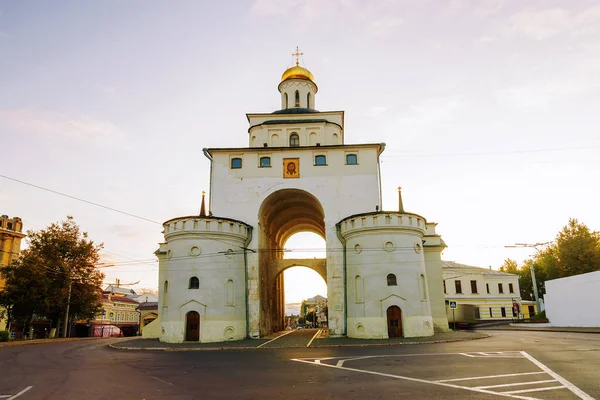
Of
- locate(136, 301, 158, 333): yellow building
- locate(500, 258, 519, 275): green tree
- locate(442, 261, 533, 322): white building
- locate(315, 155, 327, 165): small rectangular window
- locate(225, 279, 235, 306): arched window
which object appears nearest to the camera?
locate(225, 279, 235, 306): arched window

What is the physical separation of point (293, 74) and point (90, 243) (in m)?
25.1

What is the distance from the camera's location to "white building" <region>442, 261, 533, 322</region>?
56469 millimetres

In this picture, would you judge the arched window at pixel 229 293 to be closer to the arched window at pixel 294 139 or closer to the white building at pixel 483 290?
the arched window at pixel 294 139

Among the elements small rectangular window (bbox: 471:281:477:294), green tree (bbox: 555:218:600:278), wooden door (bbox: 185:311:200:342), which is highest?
green tree (bbox: 555:218:600:278)

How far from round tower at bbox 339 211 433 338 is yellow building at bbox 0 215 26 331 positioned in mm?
41395

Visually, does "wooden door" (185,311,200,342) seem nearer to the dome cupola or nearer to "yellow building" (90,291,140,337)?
the dome cupola

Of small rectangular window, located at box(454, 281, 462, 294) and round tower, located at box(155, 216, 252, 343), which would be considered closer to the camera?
round tower, located at box(155, 216, 252, 343)

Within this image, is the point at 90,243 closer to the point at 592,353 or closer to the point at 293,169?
the point at 293,169

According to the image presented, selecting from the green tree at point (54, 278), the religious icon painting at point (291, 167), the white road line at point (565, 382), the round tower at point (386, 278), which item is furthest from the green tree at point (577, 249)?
the green tree at point (54, 278)

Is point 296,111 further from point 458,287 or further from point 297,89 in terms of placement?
point 458,287

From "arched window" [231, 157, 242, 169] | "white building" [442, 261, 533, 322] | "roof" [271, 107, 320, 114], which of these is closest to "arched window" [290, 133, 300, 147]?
"roof" [271, 107, 320, 114]

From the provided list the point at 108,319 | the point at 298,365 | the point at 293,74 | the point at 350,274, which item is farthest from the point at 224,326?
the point at 108,319

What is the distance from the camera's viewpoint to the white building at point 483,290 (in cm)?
5647

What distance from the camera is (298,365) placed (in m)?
13.7
